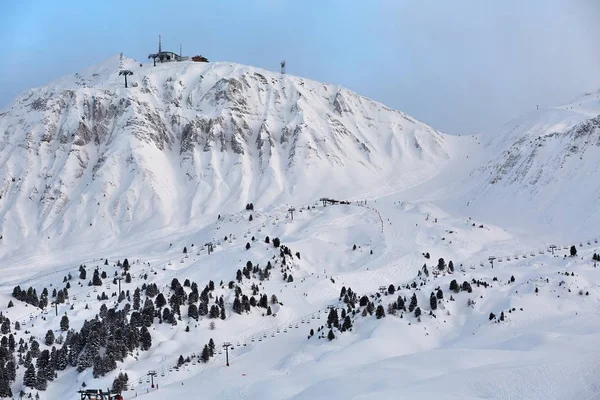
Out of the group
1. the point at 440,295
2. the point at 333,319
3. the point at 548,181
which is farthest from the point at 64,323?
the point at 548,181

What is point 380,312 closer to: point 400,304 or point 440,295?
point 400,304

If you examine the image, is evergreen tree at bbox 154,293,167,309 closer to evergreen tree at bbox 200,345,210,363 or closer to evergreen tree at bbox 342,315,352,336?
evergreen tree at bbox 200,345,210,363

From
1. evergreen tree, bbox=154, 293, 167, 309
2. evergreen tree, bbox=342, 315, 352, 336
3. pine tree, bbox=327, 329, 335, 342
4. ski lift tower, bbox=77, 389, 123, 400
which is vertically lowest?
ski lift tower, bbox=77, 389, 123, 400

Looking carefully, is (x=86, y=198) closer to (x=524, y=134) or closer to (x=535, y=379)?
(x=524, y=134)

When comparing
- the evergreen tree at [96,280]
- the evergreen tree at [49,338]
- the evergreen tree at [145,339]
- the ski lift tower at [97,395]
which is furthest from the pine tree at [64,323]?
the evergreen tree at [96,280]

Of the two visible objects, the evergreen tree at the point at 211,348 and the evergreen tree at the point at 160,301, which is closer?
the evergreen tree at the point at 211,348

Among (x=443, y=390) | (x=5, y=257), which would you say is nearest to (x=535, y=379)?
(x=443, y=390)

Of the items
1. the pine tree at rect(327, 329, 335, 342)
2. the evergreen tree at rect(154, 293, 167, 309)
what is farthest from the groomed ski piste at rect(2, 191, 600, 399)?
the evergreen tree at rect(154, 293, 167, 309)

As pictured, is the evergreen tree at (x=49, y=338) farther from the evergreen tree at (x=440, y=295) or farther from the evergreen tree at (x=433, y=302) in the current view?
the evergreen tree at (x=440, y=295)
